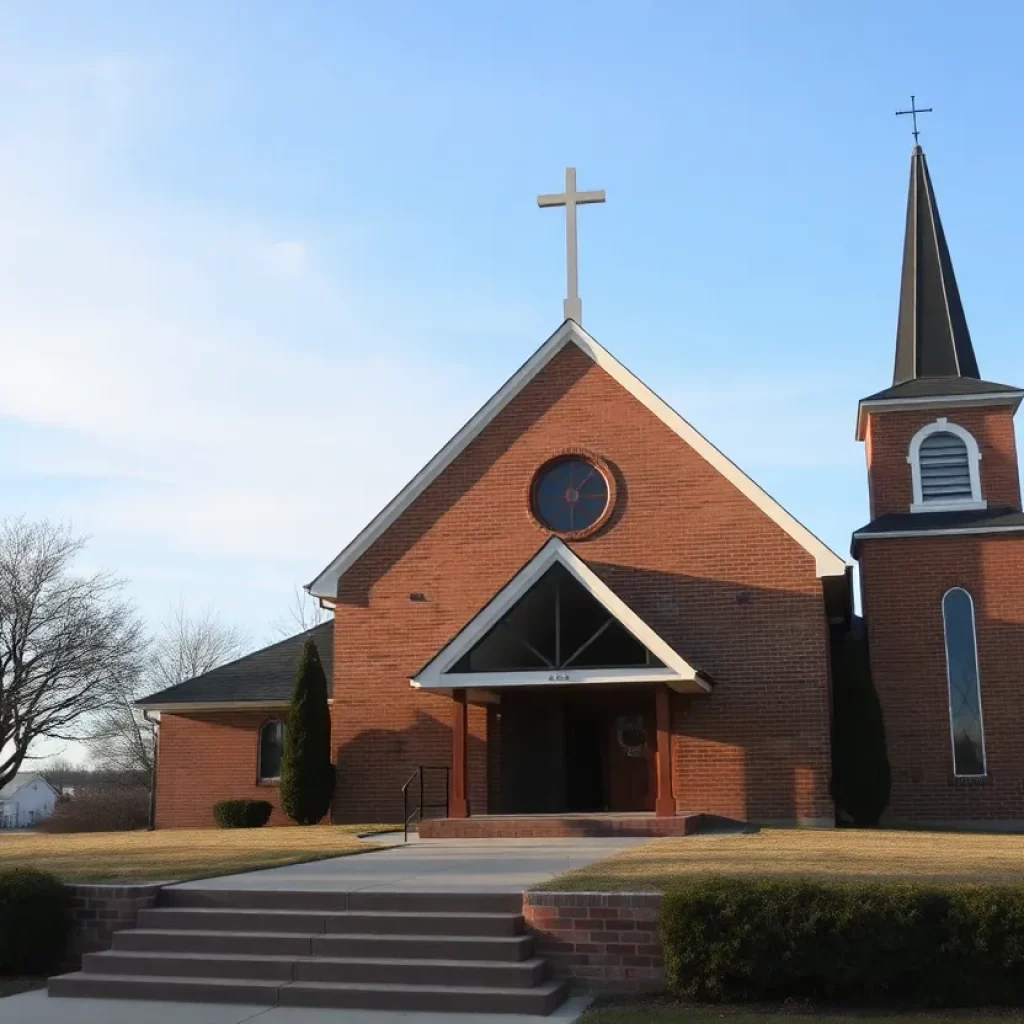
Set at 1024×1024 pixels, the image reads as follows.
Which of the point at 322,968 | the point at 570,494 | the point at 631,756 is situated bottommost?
the point at 322,968

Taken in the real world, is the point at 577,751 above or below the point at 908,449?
below

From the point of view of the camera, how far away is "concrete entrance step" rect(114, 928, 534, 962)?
369 inches

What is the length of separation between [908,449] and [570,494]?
681cm

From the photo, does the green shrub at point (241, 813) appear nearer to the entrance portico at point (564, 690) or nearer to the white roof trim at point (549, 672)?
the entrance portico at point (564, 690)

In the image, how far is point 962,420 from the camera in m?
23.3

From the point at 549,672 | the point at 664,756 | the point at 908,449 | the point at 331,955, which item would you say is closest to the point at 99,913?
the point at 331,955

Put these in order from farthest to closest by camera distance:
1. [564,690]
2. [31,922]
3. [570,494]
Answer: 1. [570,494]
2. [564,690]
3. [31,922]

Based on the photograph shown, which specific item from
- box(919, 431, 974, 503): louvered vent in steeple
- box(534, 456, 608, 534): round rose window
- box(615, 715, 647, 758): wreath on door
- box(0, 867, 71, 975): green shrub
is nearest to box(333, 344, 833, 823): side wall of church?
box(534, 456, 608, 534): round rose window

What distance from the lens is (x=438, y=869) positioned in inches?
492

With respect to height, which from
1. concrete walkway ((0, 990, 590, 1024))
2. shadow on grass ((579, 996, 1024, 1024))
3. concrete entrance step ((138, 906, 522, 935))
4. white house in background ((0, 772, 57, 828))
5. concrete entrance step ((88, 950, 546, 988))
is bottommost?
white house in background ((0, 772, 57, 828))

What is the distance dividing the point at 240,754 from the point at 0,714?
19748 millimetres

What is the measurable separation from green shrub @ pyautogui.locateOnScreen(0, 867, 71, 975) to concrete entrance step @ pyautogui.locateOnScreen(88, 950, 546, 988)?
1.82 ft

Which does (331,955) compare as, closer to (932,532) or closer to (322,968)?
(322,968)

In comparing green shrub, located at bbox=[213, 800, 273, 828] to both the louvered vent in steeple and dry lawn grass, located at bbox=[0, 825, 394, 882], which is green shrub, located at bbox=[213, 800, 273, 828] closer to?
dry lawn grass, located at bbox=[0, 825, 394, 882]
